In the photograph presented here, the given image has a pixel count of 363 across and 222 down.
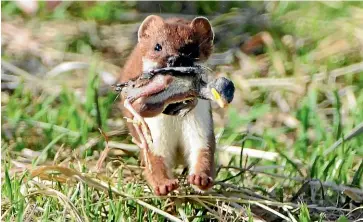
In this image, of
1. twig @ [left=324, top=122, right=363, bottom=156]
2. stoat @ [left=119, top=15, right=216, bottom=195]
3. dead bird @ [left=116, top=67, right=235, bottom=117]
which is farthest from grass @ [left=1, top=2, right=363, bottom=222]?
dead bird @ [left=116, top=67, right=235, bottom=117]

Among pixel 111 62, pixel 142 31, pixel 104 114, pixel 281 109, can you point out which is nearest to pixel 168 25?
pixel 142 31

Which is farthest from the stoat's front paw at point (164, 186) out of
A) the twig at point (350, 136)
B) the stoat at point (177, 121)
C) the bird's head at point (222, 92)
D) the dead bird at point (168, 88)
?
the twig at point (350, 136)

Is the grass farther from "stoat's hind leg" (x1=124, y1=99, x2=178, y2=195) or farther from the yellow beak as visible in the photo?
the yellow beak

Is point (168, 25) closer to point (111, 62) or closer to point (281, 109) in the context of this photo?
point (281, 109)

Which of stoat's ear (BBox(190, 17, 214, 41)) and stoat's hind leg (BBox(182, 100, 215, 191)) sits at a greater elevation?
stoat's ear (BBox(190, 17, 214, 41))

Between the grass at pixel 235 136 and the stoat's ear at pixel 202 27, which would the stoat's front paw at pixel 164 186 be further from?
the stoat's ear at pixel 202 27

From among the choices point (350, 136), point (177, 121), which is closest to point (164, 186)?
point (177, 121)
